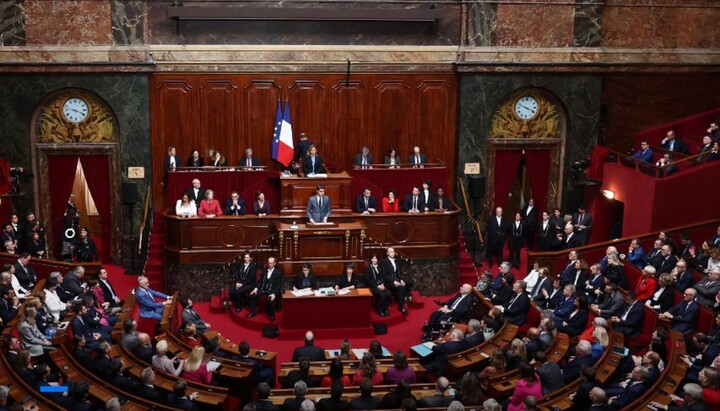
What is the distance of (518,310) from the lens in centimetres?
1463

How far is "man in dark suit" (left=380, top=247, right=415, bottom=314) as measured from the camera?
1628cm

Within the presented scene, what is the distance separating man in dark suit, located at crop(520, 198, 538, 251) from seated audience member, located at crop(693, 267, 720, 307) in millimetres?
5257

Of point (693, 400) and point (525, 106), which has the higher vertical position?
point (525, 106)

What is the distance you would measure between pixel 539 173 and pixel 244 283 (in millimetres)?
7427

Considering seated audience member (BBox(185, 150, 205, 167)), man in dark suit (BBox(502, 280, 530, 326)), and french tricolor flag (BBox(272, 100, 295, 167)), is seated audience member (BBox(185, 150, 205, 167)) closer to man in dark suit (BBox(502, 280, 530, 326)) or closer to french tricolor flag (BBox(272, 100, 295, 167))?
french tricolor flag (BBox(272, 100, 295, 167))

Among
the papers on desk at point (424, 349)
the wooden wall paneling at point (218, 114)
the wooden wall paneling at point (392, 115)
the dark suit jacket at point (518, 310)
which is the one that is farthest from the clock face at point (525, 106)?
the papers on desk at point (424, 349)

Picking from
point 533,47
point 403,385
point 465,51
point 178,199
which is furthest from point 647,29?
point 403,385

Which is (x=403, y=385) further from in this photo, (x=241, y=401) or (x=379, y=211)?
(x=379, y=211)

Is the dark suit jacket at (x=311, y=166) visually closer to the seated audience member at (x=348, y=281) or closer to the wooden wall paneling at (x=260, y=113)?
the wooden wall paneling at (x=260, y=113)

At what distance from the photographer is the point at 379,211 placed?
1809cm

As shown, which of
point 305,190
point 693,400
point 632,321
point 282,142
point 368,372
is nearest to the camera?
point 693,400

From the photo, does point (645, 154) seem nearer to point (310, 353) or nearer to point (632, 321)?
point (632, 321)

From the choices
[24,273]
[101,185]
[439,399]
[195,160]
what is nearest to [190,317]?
[24,273]

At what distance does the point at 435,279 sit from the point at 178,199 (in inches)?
210
